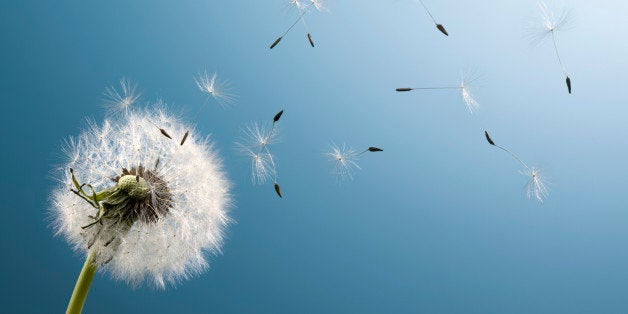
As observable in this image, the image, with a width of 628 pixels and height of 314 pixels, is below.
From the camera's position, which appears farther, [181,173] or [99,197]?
[181,173]

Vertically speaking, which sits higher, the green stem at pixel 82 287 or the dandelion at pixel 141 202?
the dandelion at pixel 141 202

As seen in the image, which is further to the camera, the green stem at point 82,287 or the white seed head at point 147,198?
the white seed head at point 147,198

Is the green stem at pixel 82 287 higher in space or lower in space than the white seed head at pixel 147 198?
lower

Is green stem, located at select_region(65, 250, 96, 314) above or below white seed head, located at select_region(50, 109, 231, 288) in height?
below

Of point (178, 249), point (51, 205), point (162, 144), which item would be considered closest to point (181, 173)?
point (162, 144)

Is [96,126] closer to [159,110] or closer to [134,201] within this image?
[159,110]

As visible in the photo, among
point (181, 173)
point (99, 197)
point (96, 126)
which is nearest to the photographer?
point (99, 197)

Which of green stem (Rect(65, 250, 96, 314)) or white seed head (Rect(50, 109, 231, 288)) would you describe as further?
white seed head (Rect(50, 109, 231, 288))
